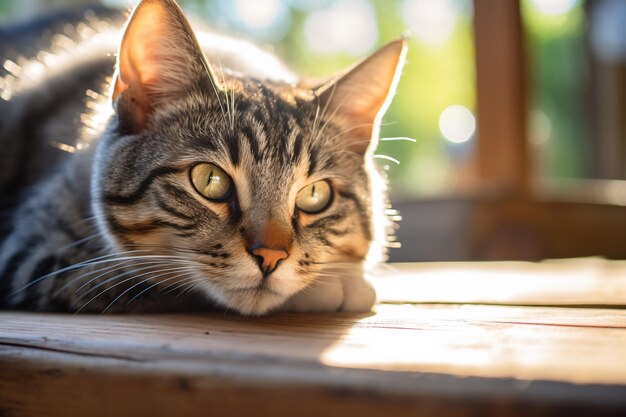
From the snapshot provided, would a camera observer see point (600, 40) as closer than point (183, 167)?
No

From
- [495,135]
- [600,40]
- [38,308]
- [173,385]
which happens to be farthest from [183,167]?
[600,40]

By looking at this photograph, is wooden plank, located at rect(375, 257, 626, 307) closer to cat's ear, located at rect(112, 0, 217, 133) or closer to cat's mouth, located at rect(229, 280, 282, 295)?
cat's mouth, located at rect(229, 280, 282, 295)

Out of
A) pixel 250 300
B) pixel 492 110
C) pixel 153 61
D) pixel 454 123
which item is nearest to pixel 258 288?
pixel 250 300

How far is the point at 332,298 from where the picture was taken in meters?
1.20

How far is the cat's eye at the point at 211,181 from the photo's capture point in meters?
1.17

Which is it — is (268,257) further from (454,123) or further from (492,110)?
(454,123)

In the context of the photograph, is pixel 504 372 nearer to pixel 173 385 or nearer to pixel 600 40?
pixel 173 385

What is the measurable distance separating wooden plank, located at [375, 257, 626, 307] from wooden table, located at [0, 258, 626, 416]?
0.21 metres

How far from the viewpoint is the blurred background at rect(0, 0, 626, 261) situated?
8.45 ft

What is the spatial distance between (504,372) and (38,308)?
1023 millimetres

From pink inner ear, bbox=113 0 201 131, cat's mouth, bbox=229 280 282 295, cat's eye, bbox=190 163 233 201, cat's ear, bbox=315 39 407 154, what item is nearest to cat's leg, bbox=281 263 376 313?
cat's mouth, bbox=229 280 282 295

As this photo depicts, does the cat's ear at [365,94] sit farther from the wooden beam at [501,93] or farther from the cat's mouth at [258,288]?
the wooden beam at [501,93]

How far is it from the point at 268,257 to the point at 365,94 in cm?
56

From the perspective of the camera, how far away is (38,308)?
4.18 feet
